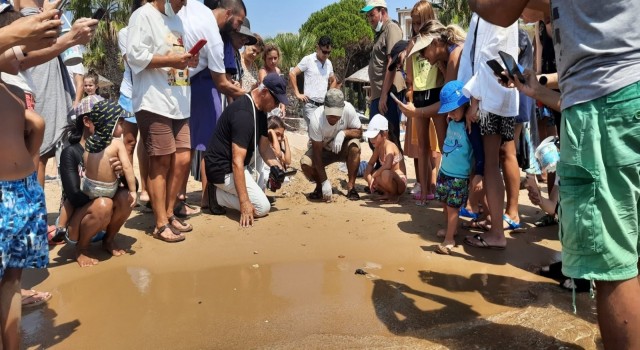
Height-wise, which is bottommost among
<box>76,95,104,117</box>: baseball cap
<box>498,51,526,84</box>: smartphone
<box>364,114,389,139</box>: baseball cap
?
<box>364,114,389,139</box>: baseball cap

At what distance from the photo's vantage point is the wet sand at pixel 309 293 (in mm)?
2660

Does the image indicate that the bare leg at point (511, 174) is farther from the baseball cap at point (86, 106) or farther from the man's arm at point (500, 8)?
the baseball cap at point (86, 106)

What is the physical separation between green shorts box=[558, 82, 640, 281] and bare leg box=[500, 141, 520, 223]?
7.69 ft

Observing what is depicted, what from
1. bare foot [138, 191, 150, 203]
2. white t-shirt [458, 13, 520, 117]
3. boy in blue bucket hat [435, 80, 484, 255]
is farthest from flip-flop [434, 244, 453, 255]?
bare foot [138, 191, 150, 203]

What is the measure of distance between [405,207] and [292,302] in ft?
8.20

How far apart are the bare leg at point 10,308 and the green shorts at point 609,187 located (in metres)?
2.31

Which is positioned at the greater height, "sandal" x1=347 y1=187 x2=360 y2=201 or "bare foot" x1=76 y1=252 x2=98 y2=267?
"sandal" x1=347 y1=187 x2=360 y2=201

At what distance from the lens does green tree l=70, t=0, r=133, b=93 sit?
22.6 m

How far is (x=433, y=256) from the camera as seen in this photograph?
12.8ft

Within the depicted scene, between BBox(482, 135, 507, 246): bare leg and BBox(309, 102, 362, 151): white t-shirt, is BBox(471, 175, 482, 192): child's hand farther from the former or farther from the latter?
BBox(309, 102, 362, 151): white t-shirt

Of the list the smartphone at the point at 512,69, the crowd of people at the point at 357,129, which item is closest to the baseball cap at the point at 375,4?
the crowd of people at the point at 357,129

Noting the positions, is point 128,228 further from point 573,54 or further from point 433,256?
point 573,54

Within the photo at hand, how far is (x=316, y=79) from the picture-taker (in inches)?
324

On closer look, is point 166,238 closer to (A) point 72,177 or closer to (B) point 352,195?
(A) point 72,177
